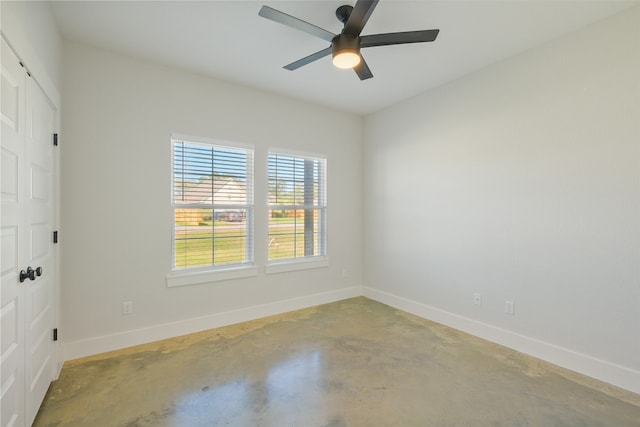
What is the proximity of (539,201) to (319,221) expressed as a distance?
8.52 ft

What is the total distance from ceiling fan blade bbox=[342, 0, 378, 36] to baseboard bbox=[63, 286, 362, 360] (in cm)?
305

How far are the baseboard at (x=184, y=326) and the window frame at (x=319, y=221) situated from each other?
1.42ft

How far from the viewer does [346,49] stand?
2055mm

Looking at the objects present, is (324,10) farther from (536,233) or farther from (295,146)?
(536,233)

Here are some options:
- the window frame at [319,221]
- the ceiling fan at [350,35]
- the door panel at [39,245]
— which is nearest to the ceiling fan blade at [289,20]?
the ceiling fan at [350,35]

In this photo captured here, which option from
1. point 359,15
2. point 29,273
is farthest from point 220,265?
point 359,15

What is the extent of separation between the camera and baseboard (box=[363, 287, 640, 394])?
2.22 meters

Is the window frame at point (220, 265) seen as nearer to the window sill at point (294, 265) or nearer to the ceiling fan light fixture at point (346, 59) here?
the window sill at point (294, 265)

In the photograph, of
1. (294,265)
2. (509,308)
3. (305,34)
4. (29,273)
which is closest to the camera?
(29,273)

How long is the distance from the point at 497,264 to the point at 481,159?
110 cm

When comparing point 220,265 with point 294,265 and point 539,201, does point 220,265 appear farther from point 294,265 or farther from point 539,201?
point 539,201

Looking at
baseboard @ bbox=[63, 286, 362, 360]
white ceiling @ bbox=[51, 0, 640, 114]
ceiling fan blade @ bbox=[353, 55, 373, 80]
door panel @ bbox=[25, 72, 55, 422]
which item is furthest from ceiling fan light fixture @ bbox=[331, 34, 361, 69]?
baseboard @ bbox=[63, 286, 362, 360]

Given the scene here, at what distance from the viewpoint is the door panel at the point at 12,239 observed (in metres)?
1.42

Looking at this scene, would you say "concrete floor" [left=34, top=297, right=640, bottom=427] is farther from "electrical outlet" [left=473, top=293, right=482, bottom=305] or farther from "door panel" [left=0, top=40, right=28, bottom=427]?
"door panel" [left=0, top=40, right=28, bottom=427]
